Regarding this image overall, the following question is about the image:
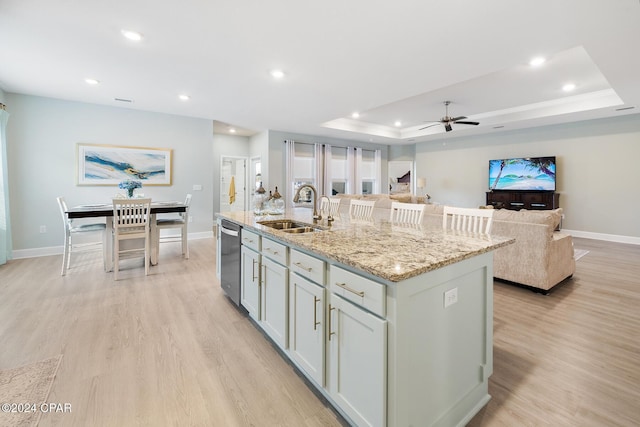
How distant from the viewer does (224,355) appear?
6.70ft

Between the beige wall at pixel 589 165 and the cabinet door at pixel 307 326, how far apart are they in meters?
7.50

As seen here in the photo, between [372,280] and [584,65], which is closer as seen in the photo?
[372,280]

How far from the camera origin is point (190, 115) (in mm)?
5785

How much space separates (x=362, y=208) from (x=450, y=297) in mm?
2054

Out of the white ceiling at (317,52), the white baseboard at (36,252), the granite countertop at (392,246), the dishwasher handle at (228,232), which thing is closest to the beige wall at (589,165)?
the white ceiling at (317,52)

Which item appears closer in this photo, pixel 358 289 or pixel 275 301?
pixel 358 289

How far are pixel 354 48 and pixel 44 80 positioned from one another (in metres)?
4.31

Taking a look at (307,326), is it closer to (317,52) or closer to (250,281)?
(250,281)

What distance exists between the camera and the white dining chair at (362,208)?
123 inches

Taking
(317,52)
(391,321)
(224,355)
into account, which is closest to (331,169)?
(317,52)

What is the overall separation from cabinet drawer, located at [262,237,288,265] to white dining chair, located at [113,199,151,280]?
8.32ft

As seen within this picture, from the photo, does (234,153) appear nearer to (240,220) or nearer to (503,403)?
(240,220)

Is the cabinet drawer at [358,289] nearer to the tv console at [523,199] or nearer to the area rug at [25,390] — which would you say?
the area rug at [25,390]

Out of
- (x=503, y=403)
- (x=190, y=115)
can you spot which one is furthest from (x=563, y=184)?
(x=190, y=115)
